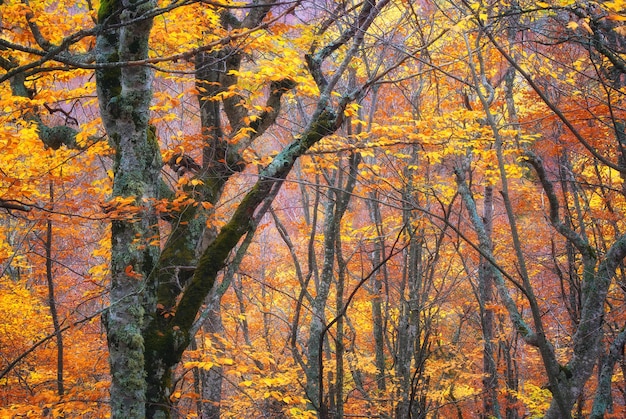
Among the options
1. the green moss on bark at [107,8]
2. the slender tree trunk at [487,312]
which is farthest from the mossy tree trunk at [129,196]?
the slender tree trunk at [487,312]

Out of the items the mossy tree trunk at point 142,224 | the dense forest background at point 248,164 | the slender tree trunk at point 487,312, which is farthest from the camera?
the slender tree trunk at point 487,312

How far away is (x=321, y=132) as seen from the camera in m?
4.21

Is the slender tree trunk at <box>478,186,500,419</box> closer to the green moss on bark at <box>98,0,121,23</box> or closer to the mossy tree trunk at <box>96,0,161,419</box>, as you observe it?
the mossy tree trunk at <box>96,0,161,419</box>

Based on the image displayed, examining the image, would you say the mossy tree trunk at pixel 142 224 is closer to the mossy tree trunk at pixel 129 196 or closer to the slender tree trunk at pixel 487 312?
the mossy tree trunk at pixel 129 196

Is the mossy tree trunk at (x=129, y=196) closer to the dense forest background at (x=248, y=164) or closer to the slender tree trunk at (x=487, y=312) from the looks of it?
the dense forest background at (x=248, y=164)

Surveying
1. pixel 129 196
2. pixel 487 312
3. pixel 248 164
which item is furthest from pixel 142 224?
pixel 487 312

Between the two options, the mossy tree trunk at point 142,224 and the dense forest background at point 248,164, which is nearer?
the dense forest background at point 248,164

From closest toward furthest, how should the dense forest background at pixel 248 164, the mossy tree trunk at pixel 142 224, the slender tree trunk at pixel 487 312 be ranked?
the dense forest background at pixel 248 164
the mossy tree trunk at pixel 142 224
the slender tree trunk at pixel 487 312

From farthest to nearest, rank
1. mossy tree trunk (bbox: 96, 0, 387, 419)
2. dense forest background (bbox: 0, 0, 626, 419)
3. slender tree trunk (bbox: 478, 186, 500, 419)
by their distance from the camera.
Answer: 1. slender tree trunk (bbox: 478, 186, 500, 419)
2. mossy tree trunk (bbox: 96, 0, 387, 419)
3. dense forest background (bbox: 0, 0, 626, 419)

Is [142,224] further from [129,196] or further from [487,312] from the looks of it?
[487,312]

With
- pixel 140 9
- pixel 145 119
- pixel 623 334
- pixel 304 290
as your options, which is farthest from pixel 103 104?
pixel 623 334

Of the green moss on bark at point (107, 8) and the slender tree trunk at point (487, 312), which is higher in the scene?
the green moss on bark at point (107, 8)

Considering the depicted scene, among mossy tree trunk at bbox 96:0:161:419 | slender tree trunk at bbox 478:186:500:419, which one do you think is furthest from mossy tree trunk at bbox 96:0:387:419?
slender tree trunk at bbox 478:186:500:419

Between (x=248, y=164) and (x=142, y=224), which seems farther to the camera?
(x=248, y=164)
